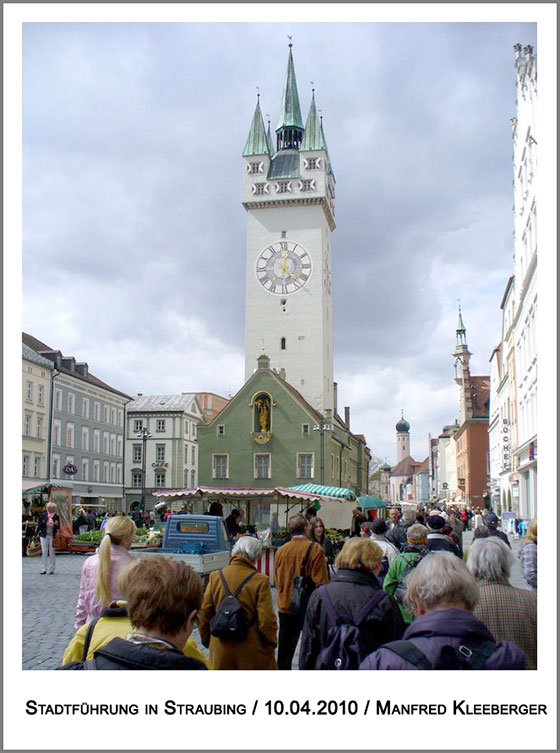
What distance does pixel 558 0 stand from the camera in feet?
17.3

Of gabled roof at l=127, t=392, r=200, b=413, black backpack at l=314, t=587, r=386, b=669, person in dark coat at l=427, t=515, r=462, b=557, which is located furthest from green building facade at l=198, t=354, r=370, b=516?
black backpack at l=314, t=587, r=386, b=669

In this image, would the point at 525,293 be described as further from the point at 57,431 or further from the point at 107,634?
the point at 57,431

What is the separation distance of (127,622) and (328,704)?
47.9 inches

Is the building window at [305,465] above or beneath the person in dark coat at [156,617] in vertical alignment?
beneath

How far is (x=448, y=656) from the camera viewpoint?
11.0 ft

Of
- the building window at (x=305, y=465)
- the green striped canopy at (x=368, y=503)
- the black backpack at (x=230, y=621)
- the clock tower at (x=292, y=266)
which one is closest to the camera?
the black backpack at (x=230, y=621)

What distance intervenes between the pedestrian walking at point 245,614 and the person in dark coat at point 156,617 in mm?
2485

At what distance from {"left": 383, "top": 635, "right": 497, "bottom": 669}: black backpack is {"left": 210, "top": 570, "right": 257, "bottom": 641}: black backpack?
257 cm

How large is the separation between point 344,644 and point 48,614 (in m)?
9.20

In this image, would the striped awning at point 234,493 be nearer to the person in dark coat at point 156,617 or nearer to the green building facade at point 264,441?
the person in dark coat at point 156,617

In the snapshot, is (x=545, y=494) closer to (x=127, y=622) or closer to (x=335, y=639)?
(x=335, y=639)

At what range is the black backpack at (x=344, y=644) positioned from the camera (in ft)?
15.4

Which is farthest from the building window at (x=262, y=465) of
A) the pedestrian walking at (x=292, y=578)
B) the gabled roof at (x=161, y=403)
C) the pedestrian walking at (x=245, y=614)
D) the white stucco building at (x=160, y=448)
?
the pedestrian walking at (x=245, y=614)

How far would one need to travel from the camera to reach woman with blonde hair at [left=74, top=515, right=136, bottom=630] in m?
5.80
